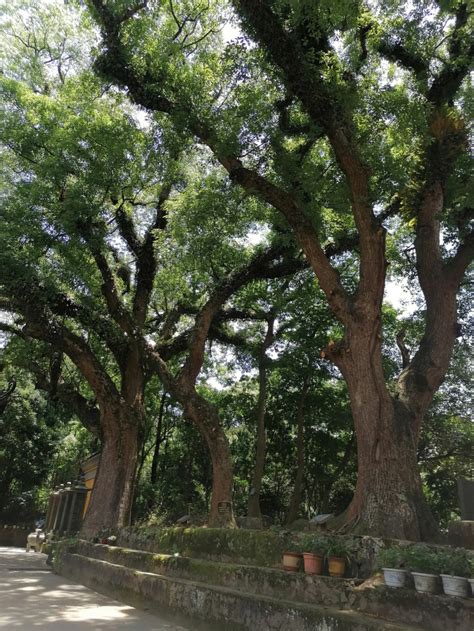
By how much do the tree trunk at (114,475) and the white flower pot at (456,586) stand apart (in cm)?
909

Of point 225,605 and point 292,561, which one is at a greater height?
point 292,561

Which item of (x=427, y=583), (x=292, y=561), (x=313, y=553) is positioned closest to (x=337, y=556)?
(x=313, y=553)

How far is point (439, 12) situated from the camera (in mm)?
9133

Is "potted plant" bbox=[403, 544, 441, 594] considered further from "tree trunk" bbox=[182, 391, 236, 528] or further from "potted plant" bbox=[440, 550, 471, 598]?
"tree trunk" bbox=[182, 391, 236, 528]

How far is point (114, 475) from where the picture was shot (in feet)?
39.7

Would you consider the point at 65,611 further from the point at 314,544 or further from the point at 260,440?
the point at 260,440

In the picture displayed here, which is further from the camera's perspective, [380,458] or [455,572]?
[380,458]

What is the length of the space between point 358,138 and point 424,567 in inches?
270

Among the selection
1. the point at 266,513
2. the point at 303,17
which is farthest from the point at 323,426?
the point at 303,17

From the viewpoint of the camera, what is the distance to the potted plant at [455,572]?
382 centimetres

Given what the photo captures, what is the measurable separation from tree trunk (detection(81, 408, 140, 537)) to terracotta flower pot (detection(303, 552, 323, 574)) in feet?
24.4

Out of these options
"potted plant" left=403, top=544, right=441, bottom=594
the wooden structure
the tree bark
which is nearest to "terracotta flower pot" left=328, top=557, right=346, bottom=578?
"potted plant" left=403, top=544, right=441, bottom=594

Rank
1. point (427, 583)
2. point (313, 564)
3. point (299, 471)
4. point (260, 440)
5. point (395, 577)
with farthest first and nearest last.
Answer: point (299, 471) → point (260, 440) → point (313, 564) → point (395, 577) → point (427, 583)

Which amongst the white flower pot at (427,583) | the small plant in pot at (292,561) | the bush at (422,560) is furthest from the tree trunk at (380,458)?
the white flower pot at (427,583)
